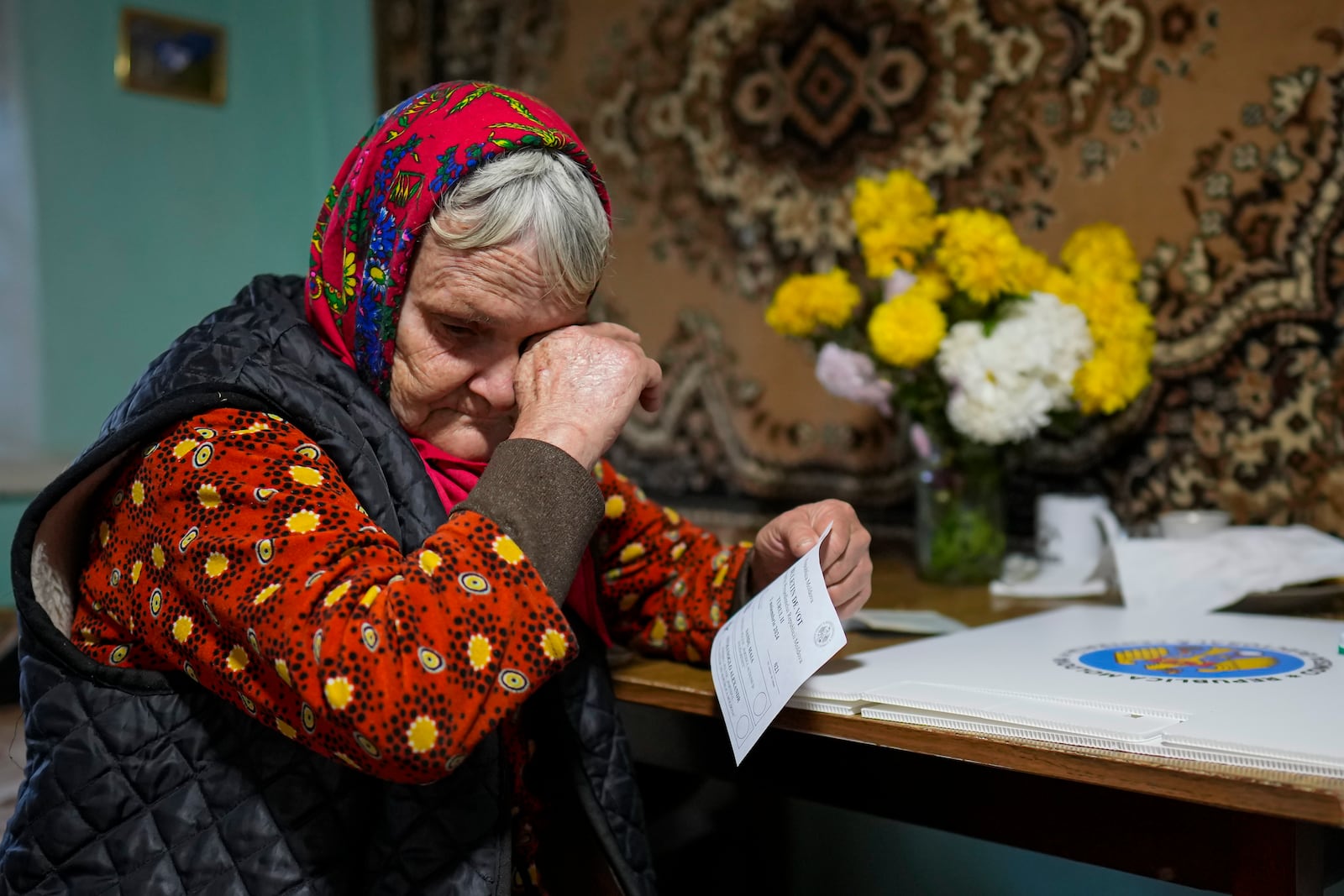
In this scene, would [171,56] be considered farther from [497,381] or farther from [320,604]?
[320,604]

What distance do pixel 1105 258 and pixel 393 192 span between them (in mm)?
983

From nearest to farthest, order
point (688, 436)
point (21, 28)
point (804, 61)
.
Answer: point (804, 61) → point (688, 436) → point (21, 28)

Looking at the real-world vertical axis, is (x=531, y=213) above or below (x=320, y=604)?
above

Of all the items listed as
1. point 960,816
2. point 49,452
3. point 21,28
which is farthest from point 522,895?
point 21,28

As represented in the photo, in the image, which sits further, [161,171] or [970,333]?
[161,171]

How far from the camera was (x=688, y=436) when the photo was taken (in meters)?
2.17

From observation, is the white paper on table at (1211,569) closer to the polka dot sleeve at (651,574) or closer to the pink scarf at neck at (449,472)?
the polka dot sleeve at (651,574)

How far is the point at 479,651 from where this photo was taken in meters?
0.76

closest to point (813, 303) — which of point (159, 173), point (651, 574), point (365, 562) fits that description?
point (651, 574)

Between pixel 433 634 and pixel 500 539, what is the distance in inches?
3.4

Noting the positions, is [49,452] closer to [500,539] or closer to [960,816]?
[500,539]

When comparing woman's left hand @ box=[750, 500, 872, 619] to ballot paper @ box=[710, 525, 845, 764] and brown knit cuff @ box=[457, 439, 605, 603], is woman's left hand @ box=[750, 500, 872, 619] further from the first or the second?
brown knit cuff @ box=[457, 439, 605, 603]

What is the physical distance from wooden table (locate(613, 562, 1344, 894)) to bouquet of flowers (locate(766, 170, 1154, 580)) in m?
0.44

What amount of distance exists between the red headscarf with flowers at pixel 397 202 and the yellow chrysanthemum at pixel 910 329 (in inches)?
23.0
